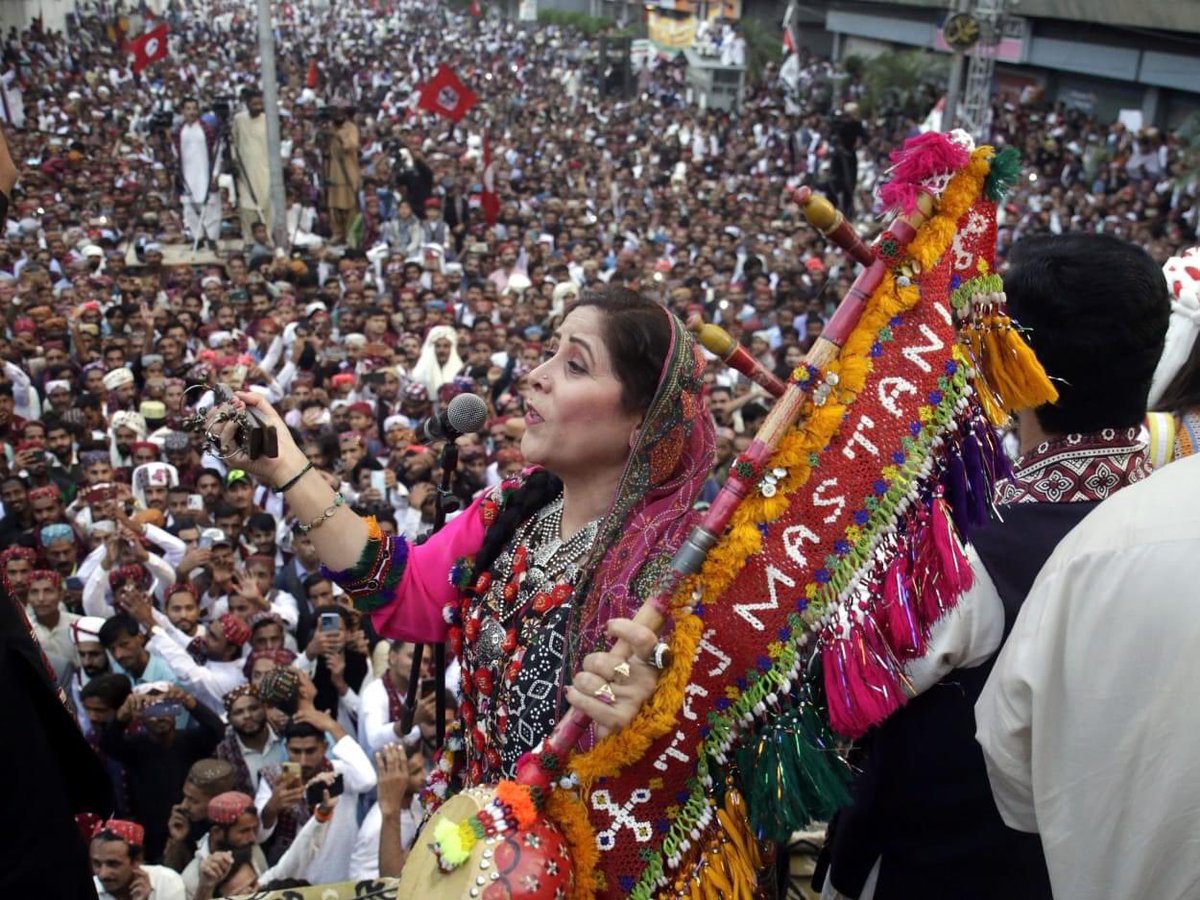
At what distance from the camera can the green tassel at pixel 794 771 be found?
1.56 meters

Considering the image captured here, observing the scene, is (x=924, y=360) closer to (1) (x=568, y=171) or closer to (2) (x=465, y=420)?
(2) (x=465, y=420)

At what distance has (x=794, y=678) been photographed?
5.18 feet

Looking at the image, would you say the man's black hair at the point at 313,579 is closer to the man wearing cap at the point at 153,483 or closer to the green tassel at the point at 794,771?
the man wearing cap at the point at 153,483

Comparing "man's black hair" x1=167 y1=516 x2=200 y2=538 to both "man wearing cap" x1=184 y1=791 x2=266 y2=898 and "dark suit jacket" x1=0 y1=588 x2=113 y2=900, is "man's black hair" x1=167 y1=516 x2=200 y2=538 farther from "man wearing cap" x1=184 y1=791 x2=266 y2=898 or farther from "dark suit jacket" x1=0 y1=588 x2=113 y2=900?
"dark suit jacket" x1=0 y1=588 x2=113 y2=900

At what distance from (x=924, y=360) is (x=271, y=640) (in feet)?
11.9

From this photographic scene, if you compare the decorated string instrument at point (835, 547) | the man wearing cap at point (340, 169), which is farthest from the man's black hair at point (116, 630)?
the man wearing cap at point (340, 169)

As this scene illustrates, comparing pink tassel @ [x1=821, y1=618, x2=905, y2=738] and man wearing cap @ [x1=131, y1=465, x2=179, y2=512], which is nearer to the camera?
pink tassel @ [x1=821, y1=618, x2=905, y2=738]

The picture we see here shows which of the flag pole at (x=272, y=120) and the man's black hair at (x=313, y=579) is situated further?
the flag pole at (x=272, y=120)

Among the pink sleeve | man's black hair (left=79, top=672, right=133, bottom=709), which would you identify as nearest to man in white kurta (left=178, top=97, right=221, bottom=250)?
man's black hair (left=79, top=672, right=133, bottom=709)

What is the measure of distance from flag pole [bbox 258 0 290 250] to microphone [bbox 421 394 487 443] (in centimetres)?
985

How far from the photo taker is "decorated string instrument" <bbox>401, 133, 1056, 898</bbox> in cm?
156

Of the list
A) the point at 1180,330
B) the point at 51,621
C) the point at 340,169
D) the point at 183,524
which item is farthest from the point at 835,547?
the point at 340,169

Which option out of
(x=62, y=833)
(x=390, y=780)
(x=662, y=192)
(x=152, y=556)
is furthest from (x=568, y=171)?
(x=62, y=833)

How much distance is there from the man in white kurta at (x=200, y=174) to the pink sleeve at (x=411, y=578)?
11.5 m
